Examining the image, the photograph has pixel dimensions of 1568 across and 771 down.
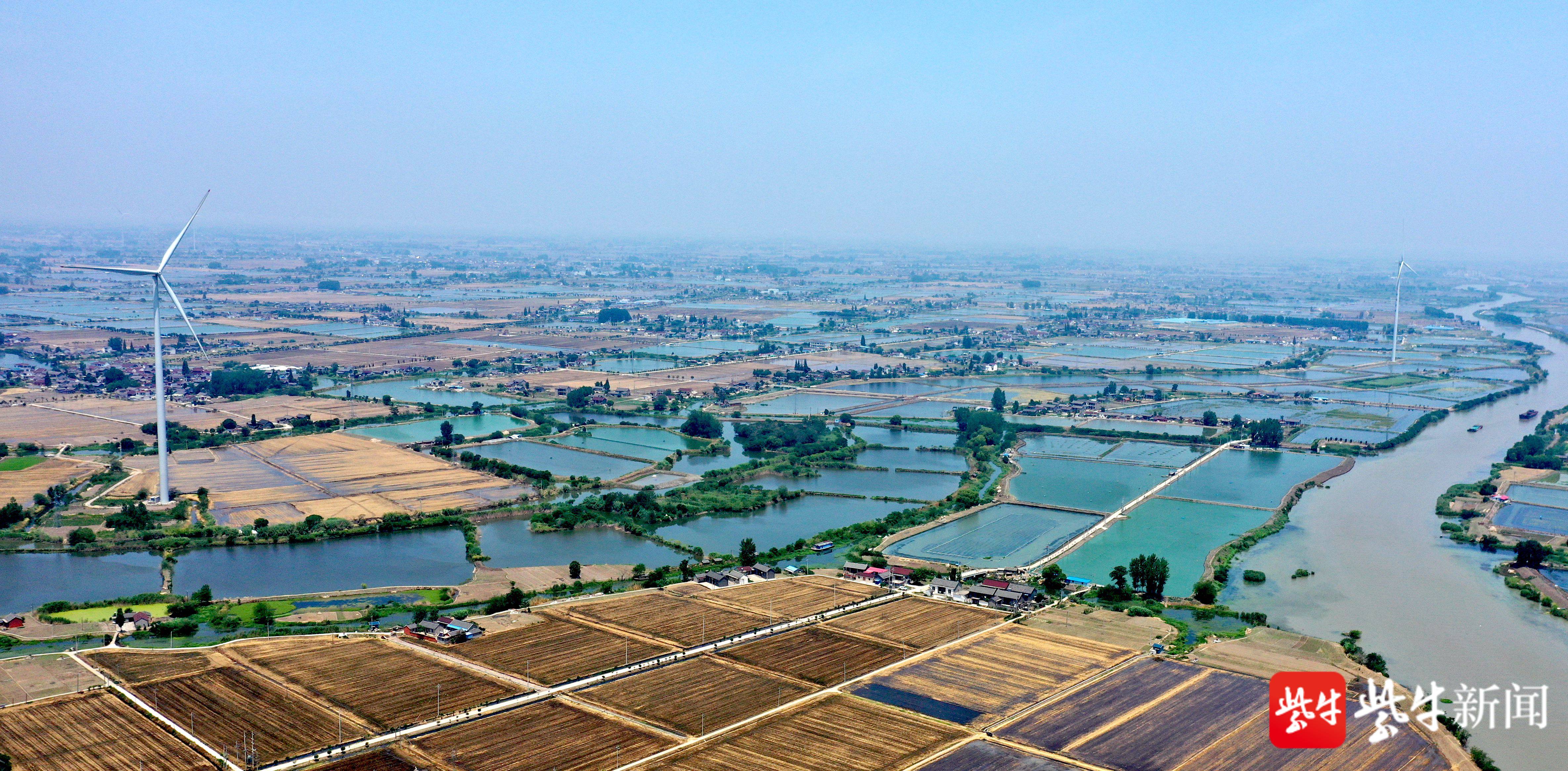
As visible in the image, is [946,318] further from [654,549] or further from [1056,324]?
[654,549]

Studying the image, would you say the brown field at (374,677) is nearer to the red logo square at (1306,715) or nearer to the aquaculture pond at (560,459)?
the red logo square at (1306,715)

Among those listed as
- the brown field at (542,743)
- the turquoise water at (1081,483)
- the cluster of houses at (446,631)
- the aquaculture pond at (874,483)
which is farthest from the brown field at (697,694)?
the turquoise water at (1081,483)

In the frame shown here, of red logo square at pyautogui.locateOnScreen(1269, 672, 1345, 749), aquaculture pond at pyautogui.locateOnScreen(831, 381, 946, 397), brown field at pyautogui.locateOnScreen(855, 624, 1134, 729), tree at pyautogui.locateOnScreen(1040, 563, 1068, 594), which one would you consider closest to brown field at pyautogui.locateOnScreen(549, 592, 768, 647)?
brown field at pyautogui.locateOnScreen(855, 624, 1134, 729)

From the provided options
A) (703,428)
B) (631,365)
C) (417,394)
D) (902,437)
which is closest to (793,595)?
(703,428)

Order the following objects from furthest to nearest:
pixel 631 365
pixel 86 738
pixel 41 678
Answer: pixel 631 365, pixel 41 678, pixel 86 738

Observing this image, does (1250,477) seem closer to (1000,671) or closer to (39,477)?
(1000,671)

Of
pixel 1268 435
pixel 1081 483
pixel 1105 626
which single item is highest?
pixel 1268 435

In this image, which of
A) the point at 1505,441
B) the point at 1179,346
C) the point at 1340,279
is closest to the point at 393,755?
the point at 1505,441
